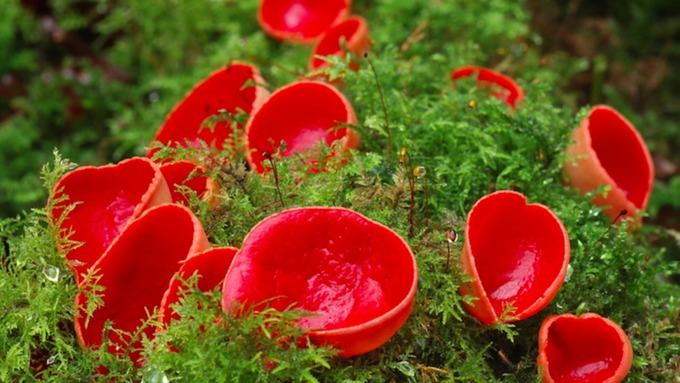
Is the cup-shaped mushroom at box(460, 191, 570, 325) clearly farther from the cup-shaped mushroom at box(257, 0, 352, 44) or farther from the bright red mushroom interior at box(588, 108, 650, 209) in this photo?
the cup-shaped mushroom at box(257, 0, 352, 44)

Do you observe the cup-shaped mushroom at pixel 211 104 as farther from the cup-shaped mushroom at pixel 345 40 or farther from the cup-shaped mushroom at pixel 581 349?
the cup-shaped mushroom at pixel 581 349

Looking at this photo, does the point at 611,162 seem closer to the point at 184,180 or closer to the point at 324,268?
the point at 324,268

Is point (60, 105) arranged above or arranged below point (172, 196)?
below

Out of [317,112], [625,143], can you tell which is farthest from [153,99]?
[625,143]

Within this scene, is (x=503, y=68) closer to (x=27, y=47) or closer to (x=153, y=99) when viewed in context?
(x=153, y=99)

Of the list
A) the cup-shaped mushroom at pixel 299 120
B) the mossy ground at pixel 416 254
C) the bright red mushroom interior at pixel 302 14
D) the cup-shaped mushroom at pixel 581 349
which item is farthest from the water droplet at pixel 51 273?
the bright red mushroom interior at pixel 302 14

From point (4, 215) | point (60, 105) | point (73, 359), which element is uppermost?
point (73, 359)
